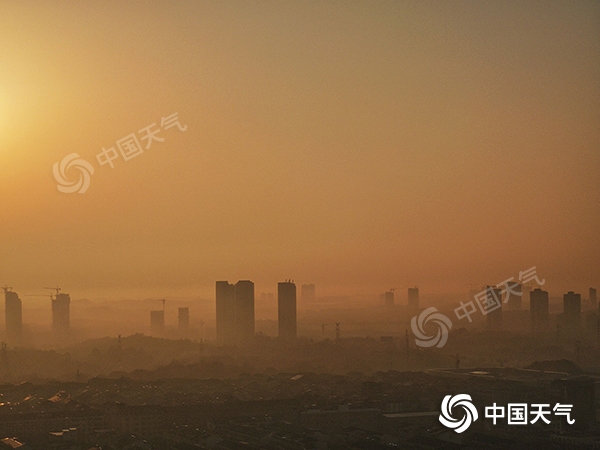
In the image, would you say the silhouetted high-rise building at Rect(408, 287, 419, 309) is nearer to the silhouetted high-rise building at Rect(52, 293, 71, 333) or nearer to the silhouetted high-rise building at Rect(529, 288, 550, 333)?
the silhouetted high-rise building at Rect(529, 288, 550, 333)

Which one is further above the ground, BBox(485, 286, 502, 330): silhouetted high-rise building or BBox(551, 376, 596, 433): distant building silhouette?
BBox(485, 286, 502, 330): silhouetted high-rise building

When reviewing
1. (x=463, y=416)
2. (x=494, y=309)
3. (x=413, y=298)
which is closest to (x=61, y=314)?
(x=413, y=298)

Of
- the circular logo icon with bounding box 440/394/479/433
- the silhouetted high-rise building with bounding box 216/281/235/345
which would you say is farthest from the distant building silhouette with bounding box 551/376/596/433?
the silhouetted high-rise building with bounding box 216/281/235/345

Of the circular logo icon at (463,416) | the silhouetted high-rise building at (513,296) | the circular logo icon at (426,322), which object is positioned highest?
the silhouetted high-rise building at (513,296)

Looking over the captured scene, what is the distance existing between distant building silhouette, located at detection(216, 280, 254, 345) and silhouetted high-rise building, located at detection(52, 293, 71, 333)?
541cm

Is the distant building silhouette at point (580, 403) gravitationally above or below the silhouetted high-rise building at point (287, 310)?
below

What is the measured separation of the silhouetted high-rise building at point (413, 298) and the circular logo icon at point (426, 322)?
431mm

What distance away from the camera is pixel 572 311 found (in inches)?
1180

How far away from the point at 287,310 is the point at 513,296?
8.52m

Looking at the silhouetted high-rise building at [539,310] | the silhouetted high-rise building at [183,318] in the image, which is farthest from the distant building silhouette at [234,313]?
the silhouetted high-rise building at [539,310]

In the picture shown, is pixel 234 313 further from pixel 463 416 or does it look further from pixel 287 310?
pixel 463 416

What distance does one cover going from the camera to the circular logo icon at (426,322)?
1184 inches

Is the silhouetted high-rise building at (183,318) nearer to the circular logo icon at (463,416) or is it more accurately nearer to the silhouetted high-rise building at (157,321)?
the silhouetted high-rise building at (157,321)

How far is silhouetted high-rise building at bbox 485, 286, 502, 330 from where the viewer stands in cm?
3100
